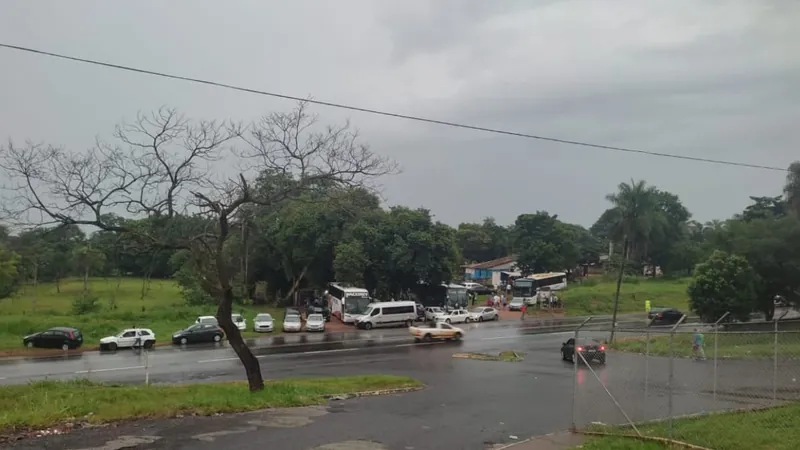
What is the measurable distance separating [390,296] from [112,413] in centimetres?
4954

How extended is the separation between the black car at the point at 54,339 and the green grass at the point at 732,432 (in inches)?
1366

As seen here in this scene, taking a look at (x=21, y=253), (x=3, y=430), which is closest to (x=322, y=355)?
(x=3, y=430)

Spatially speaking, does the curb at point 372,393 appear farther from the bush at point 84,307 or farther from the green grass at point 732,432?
the bush at point 84,307

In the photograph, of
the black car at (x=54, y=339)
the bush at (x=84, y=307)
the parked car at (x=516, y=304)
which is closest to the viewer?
the black car at (x=54, y=339)

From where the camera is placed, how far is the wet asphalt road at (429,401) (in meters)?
12.8

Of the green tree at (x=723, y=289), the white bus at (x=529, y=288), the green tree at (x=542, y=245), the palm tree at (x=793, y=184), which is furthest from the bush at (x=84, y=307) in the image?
the green tree at (x=542, y=245)

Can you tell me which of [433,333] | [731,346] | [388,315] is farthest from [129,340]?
[731,346]

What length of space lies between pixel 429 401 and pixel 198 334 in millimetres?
25967

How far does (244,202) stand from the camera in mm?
18000

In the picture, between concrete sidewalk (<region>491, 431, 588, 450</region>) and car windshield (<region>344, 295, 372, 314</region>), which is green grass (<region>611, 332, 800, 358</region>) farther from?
car windshield (<region>344, 295, 372, 314</region>)

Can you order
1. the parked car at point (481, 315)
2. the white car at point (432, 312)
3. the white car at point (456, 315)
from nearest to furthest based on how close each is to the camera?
the white car at point (456, 315), the white car at point (432, 312), the parked car at point (481, 315)

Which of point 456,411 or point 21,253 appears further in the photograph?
point 21,253

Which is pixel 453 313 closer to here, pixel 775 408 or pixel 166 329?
pixel 166 329

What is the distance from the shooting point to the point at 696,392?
17828 mm
